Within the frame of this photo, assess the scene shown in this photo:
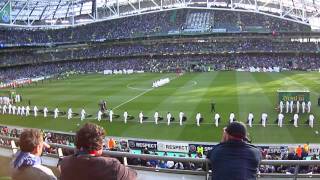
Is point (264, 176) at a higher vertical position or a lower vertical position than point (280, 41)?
lower

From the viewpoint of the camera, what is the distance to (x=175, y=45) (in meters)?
86.1

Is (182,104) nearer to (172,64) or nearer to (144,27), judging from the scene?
(172,64)

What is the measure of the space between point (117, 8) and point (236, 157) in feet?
267

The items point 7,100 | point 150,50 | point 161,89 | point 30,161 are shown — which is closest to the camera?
point 30,161

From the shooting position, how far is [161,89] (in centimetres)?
4722

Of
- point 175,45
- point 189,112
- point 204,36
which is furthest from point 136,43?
point 189,112

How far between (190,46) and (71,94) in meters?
40.9

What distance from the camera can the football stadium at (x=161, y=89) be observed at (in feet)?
18.0

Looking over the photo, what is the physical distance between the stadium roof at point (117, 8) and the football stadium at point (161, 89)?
28 centimetres

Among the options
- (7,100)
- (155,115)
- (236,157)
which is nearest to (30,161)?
(236,157)

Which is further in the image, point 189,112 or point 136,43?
point 136,43

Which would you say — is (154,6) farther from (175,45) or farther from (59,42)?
(59,42)

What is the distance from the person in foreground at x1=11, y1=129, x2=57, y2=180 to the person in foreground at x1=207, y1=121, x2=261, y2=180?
1925 millimetres

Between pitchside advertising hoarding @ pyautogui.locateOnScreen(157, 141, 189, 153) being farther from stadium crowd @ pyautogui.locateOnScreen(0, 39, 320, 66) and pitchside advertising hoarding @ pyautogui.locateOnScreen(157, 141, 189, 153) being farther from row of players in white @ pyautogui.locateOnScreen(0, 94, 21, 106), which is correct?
stadium crowd @ pyautogui.locateOnScreen(0, 39, 320, 66)
